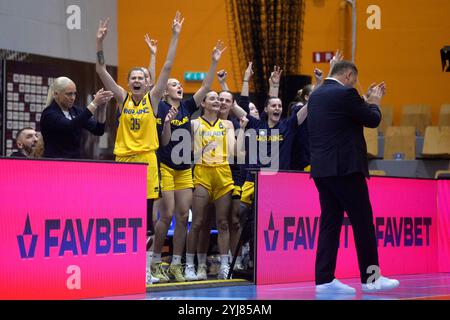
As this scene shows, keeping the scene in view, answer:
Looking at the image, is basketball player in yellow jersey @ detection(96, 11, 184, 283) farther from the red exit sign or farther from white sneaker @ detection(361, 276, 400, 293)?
the red exit sign

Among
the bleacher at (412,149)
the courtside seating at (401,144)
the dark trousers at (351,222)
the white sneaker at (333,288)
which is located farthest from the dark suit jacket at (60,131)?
the courtside seating at (401,144)

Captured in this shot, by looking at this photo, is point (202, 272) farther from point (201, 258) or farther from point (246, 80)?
point (246, 80)

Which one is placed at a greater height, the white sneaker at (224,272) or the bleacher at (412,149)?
the bleacher at (412,149)

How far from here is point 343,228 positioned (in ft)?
29.0

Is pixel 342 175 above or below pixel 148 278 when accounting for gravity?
above

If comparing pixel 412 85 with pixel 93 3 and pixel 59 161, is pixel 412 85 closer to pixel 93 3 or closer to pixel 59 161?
pixel 93 3

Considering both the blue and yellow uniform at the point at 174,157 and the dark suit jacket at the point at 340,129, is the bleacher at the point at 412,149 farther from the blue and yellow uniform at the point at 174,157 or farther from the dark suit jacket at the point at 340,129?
the dark suit jacket at the point at 340,129

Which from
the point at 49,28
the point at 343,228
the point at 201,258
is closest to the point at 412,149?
the point at 49,28

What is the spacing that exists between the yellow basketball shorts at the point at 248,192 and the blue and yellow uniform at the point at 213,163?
37 centimetres

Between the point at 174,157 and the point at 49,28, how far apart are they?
7.77 meters

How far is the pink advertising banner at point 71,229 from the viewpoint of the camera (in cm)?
629

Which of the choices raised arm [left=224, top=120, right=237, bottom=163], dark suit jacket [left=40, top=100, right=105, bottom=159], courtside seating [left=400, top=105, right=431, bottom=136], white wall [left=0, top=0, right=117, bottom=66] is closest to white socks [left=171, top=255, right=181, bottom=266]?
raised arm [left=224, top=120, right=237, bottom=163]

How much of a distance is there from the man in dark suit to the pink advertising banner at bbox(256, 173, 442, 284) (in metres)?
1.35
